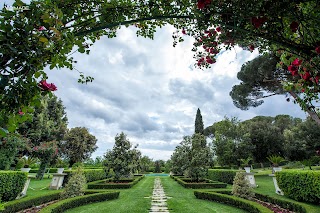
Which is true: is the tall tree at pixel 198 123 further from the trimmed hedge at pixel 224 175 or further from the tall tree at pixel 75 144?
the tall tree at pixel 75 144

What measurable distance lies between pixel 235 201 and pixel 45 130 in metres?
17.6

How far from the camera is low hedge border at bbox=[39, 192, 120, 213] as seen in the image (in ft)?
18.4

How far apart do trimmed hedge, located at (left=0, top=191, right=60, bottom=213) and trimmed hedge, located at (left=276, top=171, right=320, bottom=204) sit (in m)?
9.08

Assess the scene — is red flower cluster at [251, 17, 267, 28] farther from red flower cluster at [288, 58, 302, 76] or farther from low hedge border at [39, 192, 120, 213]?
low hedge border at [39, 192, 120, 213]

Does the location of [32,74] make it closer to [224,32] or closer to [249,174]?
[224,32]

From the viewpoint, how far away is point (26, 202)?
6.51m

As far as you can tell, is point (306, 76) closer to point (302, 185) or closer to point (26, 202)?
point (302, 185)

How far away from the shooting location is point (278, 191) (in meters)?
9.14

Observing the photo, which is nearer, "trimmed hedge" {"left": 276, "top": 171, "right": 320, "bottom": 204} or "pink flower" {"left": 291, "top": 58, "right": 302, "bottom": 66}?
"pink flower" {"left": 291, "top": 58, "right": 302, "bottom": 66}

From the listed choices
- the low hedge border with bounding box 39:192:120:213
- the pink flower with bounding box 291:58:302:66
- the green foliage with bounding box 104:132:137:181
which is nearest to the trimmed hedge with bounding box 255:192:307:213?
the pink flower with bounding box 291:58:302:66

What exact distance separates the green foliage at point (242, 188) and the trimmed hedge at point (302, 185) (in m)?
1.42

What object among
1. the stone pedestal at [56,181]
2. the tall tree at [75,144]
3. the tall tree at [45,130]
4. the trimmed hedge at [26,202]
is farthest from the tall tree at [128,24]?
the tall tree at [75,144]

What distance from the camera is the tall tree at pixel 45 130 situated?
1588cm

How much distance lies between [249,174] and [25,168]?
11.5 m
